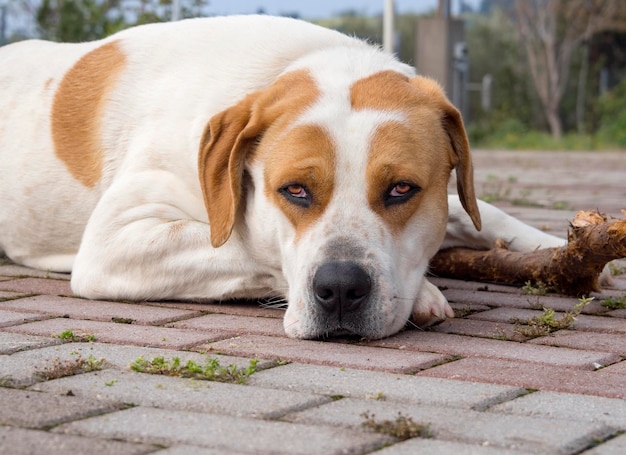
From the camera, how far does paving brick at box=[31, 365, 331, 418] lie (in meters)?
2.58

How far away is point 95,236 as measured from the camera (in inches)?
176

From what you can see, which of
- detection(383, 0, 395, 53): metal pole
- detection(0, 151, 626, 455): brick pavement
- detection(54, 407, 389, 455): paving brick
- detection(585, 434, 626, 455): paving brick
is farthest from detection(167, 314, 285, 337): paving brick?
detection(383, 0, 395, 53): metal pole

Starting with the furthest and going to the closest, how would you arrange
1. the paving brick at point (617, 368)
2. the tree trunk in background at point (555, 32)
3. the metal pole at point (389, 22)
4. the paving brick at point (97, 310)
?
the tree trunk in background at point (555, 32) < the metal pole at point (389, 22) < the paving brick at point (97, 310) < the paving brick at point (617, 368)

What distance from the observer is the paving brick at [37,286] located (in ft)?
14.8

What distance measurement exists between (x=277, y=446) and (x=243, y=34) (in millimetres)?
2853

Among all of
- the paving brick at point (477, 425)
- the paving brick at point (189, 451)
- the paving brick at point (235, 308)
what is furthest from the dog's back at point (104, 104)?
the paving brick at point (189, 451)

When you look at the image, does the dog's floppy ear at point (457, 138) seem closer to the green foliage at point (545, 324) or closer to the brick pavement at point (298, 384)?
the brick pavement at point (298, 384)

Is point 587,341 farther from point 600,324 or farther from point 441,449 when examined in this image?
point 441,449

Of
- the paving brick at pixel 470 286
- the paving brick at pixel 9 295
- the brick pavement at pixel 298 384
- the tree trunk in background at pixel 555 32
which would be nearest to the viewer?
the brick pavement at pixel 298 384

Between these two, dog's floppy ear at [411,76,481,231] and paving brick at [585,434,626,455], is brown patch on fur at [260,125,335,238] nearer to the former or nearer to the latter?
dog's floppy ear at [411,76,481,231]

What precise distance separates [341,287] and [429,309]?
47 cm

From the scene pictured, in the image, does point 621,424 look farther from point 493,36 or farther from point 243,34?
point 493,36

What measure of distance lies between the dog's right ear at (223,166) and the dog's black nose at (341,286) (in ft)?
2.28

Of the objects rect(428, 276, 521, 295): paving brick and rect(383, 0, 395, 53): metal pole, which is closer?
rect(428, 276, 521, 295): paving brick
